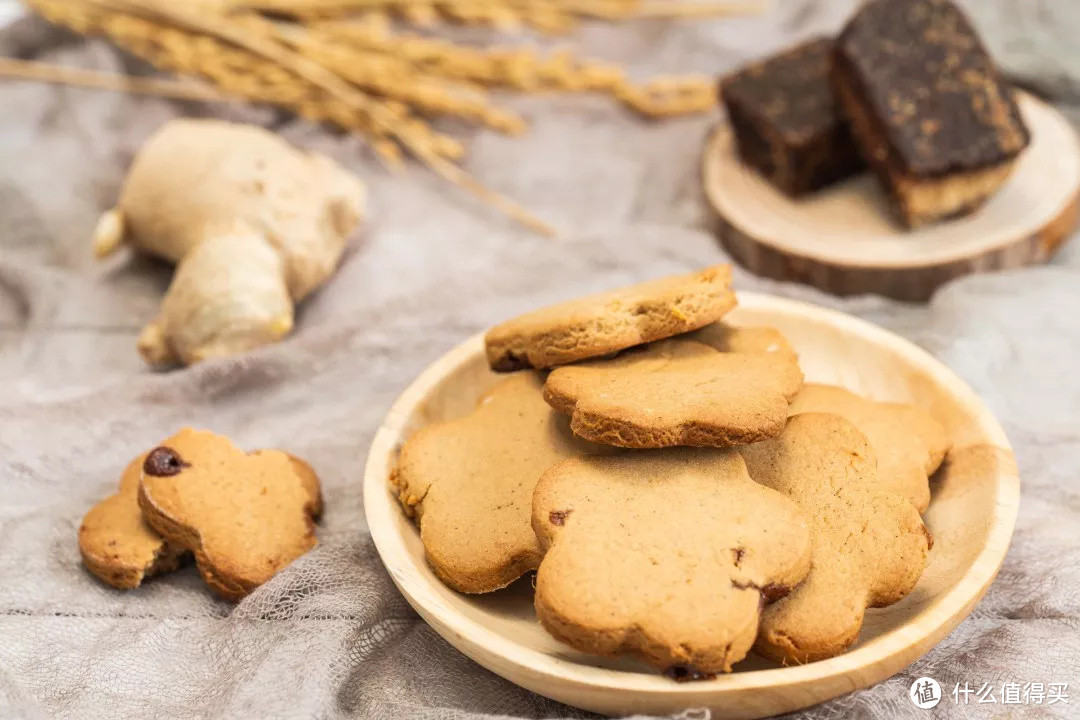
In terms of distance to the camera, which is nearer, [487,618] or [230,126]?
[487,618]

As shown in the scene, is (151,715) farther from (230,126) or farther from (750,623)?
(230,126)

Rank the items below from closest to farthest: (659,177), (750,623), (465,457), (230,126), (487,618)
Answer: (750,623), (487,618), (465,457), (230,126), (659,177)

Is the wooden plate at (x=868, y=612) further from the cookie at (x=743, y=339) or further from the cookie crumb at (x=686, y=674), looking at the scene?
the cookie at (x=743, y=339)

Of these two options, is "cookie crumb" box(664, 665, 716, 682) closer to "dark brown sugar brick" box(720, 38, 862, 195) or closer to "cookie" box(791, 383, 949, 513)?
"cookie" box(791, 383, 949, 513)

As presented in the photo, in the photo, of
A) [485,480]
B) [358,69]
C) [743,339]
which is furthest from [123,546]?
[358,69]

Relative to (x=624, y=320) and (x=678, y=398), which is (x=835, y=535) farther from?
(x=624, y=320)

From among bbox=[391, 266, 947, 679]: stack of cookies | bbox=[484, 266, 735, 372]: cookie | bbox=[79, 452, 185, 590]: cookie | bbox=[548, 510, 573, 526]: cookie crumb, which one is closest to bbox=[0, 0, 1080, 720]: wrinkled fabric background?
bbox=[79, 452, 185, 590]: cookie

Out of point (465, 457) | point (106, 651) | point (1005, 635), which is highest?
point (465, 457)

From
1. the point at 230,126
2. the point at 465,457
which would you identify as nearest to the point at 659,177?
the point at 230,126

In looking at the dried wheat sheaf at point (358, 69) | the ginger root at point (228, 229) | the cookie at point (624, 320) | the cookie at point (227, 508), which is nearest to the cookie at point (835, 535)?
the cookie at point (624, 320)
